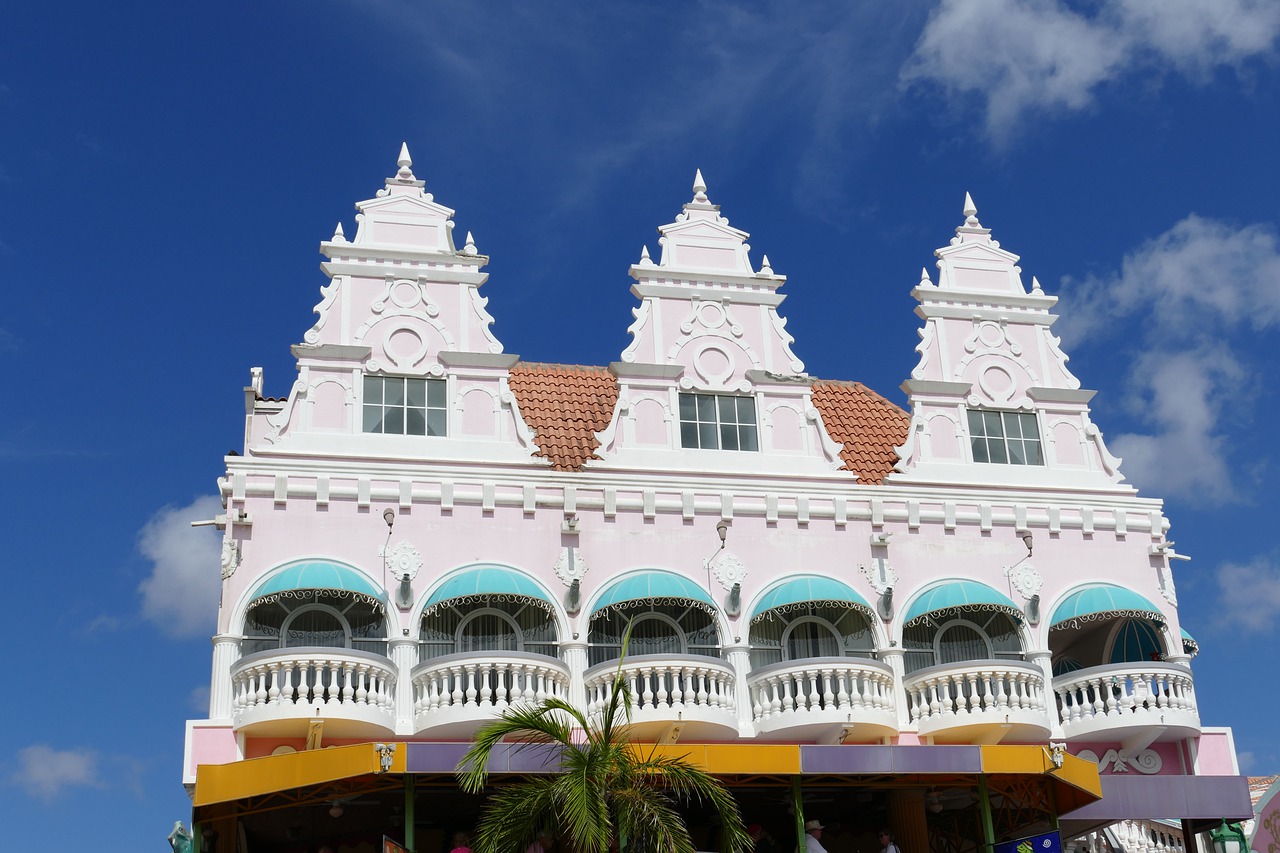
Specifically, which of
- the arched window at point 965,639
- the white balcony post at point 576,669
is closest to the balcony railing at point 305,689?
the white balcony post at point 576,669

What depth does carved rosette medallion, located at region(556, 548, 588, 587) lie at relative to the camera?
2884 cm

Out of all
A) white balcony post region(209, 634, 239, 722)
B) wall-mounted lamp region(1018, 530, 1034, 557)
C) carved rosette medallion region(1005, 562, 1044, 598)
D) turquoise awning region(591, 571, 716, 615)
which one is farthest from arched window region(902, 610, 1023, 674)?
white balcony post region(209, 634, 239, 722)

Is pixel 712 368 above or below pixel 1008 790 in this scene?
above

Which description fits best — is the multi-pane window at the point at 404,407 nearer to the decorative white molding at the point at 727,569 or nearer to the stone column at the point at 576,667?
the stone column at the point at 576,667

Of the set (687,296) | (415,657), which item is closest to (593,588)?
(415,657)

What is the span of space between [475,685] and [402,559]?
267cm

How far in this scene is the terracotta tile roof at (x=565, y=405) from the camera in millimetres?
31219

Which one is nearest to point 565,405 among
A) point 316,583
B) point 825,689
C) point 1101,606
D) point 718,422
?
point 718,422

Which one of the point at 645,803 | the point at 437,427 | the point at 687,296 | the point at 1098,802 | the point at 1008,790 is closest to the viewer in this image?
the point at 645,803

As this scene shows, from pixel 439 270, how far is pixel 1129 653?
15814 mm

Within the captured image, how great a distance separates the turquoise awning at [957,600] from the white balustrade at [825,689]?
1.61 m

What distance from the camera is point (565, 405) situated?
109 ft

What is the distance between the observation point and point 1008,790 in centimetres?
2566

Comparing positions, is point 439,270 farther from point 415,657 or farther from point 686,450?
point 415,657
